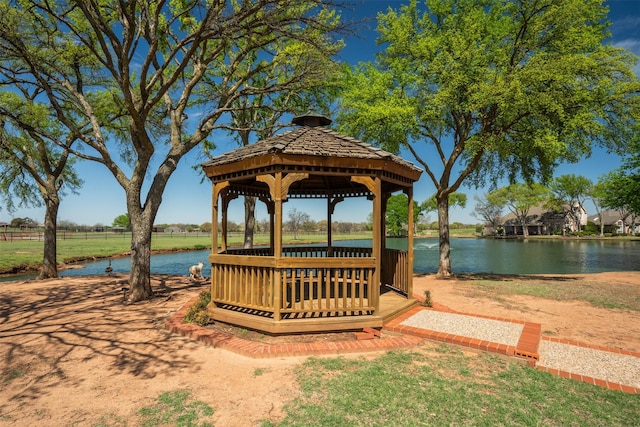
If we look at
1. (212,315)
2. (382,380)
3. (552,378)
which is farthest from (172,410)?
(552,378)

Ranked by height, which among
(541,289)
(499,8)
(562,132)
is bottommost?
(541,289)

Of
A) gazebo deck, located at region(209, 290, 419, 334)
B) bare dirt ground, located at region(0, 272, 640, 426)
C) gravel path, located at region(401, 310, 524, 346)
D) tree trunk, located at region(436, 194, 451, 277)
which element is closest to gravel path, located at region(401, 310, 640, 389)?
gravel path, located at region(401, 310, 524, 346)

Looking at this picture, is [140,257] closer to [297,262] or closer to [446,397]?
[297,262]

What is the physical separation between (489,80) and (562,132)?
3.03 meters

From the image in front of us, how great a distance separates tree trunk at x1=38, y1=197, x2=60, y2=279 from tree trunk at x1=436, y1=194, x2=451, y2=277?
1624 cm

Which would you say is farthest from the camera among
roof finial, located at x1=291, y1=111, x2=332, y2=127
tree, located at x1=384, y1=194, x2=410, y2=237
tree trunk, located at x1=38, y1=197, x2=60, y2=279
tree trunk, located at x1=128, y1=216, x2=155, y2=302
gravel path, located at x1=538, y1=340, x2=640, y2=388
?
tree, located at x1=384, y1=194, x2=410, y2=237

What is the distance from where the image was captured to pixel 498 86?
10641 mm

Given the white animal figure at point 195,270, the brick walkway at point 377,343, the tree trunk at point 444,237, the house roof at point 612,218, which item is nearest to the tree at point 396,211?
the house roof at point 612,218

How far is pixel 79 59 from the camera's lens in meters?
11.1

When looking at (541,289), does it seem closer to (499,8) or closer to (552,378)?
(552,378)

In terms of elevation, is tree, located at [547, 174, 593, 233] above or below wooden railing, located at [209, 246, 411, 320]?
above

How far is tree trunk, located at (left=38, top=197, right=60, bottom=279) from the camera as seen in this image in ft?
43.3

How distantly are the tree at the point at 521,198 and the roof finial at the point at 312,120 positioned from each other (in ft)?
217

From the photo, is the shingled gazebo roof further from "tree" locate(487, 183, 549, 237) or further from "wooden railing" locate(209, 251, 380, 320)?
"tree" locate(487, 183, 549, 237)
